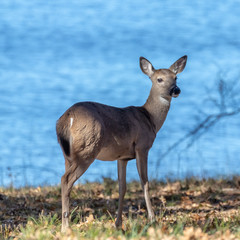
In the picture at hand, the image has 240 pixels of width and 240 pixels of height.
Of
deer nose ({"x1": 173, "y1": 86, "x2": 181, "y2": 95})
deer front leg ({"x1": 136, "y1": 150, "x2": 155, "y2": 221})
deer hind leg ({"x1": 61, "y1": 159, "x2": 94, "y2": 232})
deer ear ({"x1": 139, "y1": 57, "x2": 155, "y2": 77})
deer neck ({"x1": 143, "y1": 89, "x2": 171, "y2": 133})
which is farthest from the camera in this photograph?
deer ear ({"x1": 139, "y1": 57, "x2": 155, "y2": 77})

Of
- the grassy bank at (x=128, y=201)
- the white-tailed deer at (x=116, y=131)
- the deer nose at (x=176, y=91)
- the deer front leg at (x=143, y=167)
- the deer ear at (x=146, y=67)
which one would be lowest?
the grassy bank at (x=128, y=201)

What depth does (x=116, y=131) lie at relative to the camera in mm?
6516

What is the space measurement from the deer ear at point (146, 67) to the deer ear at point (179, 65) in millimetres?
344

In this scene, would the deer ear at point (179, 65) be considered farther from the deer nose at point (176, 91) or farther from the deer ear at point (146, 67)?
the deer nose at point (176, 91)

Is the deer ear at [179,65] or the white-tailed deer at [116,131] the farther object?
the deer ear at [179,65]

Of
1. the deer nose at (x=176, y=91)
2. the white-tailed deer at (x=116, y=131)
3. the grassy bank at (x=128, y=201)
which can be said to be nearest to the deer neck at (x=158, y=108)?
the white-tailed deer at (x=116, y=131)

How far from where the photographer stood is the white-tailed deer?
238 inches

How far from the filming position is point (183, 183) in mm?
10922

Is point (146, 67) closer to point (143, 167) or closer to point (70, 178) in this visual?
point (143, 167)

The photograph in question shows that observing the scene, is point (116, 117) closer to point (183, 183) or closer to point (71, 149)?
point (71, 149)

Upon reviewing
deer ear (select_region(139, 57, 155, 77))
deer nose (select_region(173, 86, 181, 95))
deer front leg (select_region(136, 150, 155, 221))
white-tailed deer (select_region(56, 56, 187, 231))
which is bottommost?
deer front leg (select_region(136, 150, 155, 221))

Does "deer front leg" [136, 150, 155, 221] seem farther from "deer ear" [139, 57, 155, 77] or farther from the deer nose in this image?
"deer ear" [139, 57, 155, 77]

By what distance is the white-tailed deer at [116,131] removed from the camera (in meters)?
6.04

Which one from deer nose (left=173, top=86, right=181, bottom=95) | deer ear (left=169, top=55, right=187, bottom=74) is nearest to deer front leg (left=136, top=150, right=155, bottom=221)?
deer nose (left=173, top=86, right=181, bottom=95)
